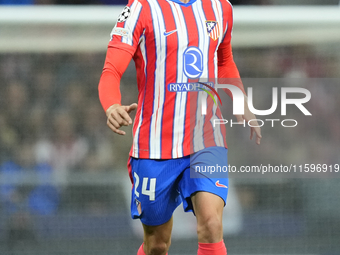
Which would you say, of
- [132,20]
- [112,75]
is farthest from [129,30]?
[112,75]

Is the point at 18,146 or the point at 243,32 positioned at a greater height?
Answer: the point at 243,32

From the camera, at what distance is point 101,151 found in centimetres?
382

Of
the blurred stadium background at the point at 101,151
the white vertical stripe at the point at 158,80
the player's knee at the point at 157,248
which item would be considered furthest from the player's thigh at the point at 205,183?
the blurred stadium background at the point at 101,151

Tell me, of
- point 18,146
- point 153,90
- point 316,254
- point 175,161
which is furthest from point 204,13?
point 316,254

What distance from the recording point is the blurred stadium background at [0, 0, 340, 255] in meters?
3.68

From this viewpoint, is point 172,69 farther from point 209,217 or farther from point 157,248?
point 157,248

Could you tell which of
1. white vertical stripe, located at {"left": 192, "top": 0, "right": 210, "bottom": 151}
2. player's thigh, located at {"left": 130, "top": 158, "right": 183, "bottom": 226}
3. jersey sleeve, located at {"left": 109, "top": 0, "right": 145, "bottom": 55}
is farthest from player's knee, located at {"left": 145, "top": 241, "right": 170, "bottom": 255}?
jersey sleeve, located at {"left": 109, "top": 0, "right": 145, "bottom": 55}

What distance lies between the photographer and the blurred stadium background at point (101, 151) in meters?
3.68

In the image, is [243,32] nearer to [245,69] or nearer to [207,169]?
[245,69]

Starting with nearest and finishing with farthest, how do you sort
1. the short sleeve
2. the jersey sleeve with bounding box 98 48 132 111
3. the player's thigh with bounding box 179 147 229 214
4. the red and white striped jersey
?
1. the jersey sleeve with bounding box 98 48 132 111
2. the player's thigh with bounding box 179 147 229 214
3. the red and white striped jersey
4. the short sleeve

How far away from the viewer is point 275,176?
3811 millimetres

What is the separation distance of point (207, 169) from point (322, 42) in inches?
90.9

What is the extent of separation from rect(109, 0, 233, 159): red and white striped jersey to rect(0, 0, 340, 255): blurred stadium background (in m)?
1.47

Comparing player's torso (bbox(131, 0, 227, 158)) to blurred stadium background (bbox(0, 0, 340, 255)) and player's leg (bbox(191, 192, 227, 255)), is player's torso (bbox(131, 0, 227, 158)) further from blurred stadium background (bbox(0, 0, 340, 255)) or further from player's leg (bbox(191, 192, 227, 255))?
blurred stadium background (bbox(0, 0, 340, 255))
